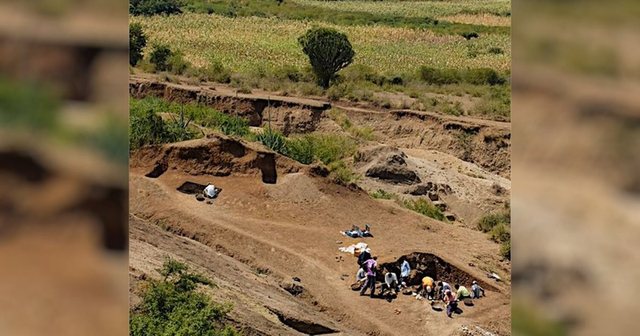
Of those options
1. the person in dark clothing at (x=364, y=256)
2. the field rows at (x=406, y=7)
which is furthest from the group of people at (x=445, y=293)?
the field rows at (x=406, y=7)

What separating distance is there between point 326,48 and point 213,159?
5408 millimetres

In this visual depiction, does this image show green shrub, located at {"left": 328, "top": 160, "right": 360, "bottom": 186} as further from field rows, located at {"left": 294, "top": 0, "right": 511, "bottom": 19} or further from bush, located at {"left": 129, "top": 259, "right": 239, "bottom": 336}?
bush, located at {"left": 129, "top": 259, "right": 239, "bottom": 336}

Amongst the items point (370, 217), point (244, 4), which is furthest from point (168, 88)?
point (370, 217)

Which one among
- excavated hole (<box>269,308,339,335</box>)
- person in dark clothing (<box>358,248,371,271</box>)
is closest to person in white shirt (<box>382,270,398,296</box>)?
person in dark clothing (<box>358,248,371,271</box>)

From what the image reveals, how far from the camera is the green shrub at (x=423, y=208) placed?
48.0 ft

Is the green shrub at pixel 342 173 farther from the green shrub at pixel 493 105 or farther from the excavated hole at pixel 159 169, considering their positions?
the green shrub at pixel 493 105

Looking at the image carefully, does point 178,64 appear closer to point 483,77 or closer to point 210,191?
point 210,191

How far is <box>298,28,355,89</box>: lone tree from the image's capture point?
55.9 feet

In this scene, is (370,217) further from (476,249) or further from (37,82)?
(37,82)

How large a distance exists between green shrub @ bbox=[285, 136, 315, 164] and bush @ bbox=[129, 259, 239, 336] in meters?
7.70

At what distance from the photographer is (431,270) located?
11539 millimetres

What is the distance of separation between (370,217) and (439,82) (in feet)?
23.4

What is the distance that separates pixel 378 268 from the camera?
430 inches

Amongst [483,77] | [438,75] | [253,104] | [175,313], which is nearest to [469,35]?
[438,75]
